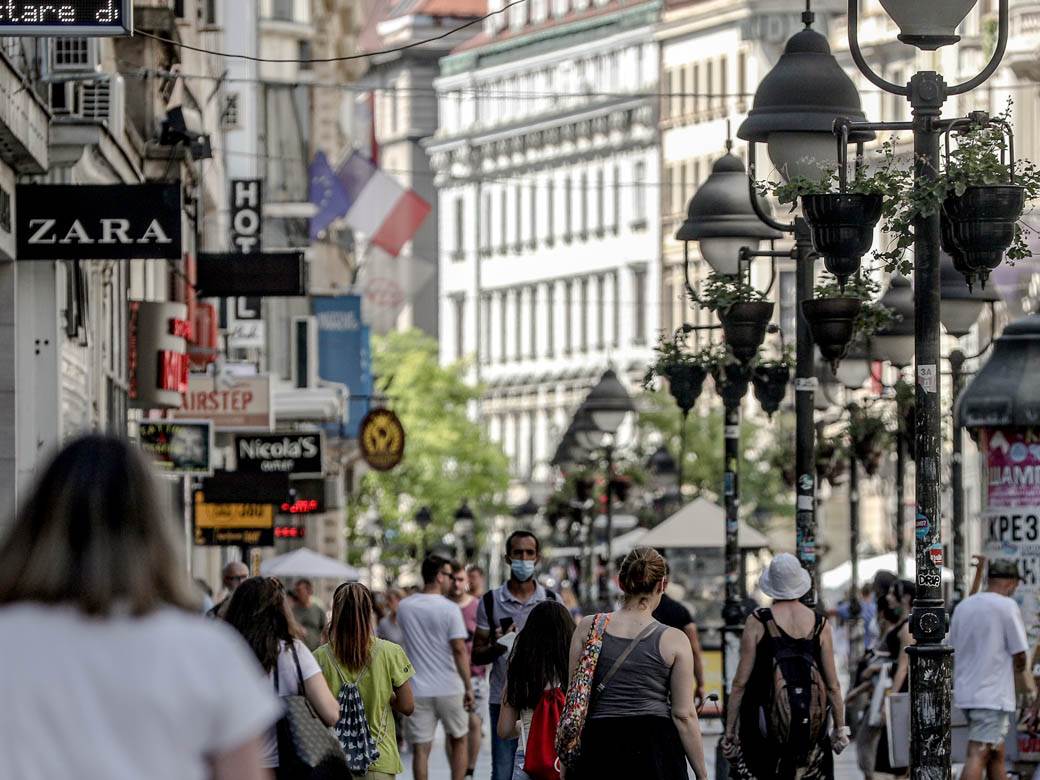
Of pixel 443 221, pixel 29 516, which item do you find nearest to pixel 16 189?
pixel 29 516

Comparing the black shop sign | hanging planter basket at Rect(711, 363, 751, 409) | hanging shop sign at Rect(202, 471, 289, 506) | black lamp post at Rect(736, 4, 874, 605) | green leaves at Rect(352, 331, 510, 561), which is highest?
black lamp post at Rect(736, 4, 874, 605)

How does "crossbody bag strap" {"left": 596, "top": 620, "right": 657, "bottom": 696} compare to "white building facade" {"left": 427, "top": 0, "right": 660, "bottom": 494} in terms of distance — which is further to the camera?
"white building facade" {"left": 427, "top": 0, "right": 660, "bottom": 494}

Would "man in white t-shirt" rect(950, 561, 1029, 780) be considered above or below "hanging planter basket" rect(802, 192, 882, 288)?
below

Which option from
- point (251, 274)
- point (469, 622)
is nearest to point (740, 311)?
point (469, 622)

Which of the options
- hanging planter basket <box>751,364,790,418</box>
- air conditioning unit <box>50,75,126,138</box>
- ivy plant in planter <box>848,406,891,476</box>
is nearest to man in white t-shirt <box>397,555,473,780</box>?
hanging planter basket <box>751,364,790,418</box>

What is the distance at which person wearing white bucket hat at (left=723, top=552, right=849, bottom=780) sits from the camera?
1473 centimetres

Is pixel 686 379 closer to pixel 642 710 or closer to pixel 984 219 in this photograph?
pixel 984 219

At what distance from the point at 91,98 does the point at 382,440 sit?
34325mm

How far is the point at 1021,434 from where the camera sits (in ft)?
65.1

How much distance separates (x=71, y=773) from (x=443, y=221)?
138 metres

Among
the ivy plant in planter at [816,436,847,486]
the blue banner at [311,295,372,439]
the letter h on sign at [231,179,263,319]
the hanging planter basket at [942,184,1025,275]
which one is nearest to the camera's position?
the hanging planter basket at [942,184,1025,275]

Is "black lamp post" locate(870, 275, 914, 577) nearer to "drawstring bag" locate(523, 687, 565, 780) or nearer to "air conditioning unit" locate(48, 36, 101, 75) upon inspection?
"air conditioning unit" locate(48, 36, 101, 75)

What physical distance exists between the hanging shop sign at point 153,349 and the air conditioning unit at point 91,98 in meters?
6.31

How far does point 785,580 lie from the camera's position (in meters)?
14.8
